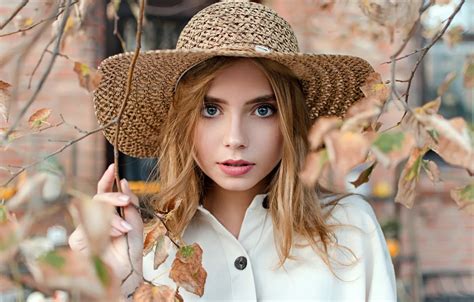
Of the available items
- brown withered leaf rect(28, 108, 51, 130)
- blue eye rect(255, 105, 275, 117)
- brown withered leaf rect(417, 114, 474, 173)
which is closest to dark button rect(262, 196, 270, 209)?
blue eye rect(255, 105, 275, 117)

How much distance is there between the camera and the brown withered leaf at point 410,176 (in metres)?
1.06

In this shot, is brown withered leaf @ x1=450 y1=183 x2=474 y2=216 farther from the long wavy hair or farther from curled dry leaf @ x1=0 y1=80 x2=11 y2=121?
curled dry leaf @ x1=0 y1=80 x2=11 y2=121

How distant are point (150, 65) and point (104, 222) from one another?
92 centimetres

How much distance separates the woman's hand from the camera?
143 centimetres

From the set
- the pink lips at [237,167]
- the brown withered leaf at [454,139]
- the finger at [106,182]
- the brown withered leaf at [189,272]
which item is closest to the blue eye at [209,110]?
the pink lips at [237,167]

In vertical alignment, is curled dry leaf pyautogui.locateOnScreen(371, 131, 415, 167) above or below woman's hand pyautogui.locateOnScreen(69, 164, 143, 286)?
above

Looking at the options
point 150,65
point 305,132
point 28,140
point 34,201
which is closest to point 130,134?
point 150,65

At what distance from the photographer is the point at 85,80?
1415 mm

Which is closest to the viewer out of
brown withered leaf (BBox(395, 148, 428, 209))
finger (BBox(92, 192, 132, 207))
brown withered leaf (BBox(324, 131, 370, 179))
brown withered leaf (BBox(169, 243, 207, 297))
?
brown withered leaf (BBox(324, 131, 370, 179))

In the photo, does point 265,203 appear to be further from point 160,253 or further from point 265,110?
point 160,253

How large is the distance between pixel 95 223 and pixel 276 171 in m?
1.03

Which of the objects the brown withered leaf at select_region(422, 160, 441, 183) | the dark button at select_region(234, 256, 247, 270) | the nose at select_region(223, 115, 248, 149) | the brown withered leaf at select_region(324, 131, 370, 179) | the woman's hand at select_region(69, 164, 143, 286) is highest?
the brown withered leaf at select_region(324, 131, 370, 179)

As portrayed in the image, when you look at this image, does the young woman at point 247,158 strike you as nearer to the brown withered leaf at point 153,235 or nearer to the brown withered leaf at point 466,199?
the brown withered leaf at point 153,235

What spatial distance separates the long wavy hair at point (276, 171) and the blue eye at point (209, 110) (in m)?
0.01
